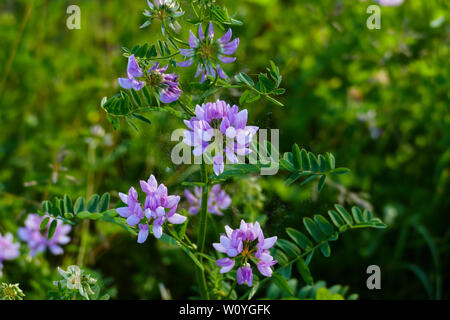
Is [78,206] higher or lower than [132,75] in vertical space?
lower

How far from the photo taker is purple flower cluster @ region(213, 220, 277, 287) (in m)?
1.20

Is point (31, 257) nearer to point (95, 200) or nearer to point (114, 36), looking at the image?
point (95, 200)

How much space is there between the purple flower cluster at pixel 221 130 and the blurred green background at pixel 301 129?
0.63m

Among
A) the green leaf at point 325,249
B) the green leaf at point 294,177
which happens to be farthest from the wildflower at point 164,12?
the green leaf at point 325,249

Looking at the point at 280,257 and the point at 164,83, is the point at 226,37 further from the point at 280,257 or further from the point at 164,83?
the point at 280,257

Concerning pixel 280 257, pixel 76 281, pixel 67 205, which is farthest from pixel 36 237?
pixel 280 257

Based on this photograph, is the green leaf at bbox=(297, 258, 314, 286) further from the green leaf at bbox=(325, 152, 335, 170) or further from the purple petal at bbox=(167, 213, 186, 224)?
the purple petal at bbox=(167, 213, 186, 224)

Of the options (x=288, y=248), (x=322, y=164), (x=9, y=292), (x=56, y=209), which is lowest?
(x=9, y=292)

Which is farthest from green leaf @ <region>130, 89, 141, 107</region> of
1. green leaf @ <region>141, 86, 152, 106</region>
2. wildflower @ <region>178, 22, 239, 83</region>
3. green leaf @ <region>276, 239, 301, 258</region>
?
green leaf @ <region>276, 239, 301, 258</region>

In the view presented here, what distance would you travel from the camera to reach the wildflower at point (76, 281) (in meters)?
1.25

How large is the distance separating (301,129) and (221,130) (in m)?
1.66

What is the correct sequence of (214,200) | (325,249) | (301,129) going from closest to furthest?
(325,249) → (214,200) → (301,129)

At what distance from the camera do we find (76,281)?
4.13ft
